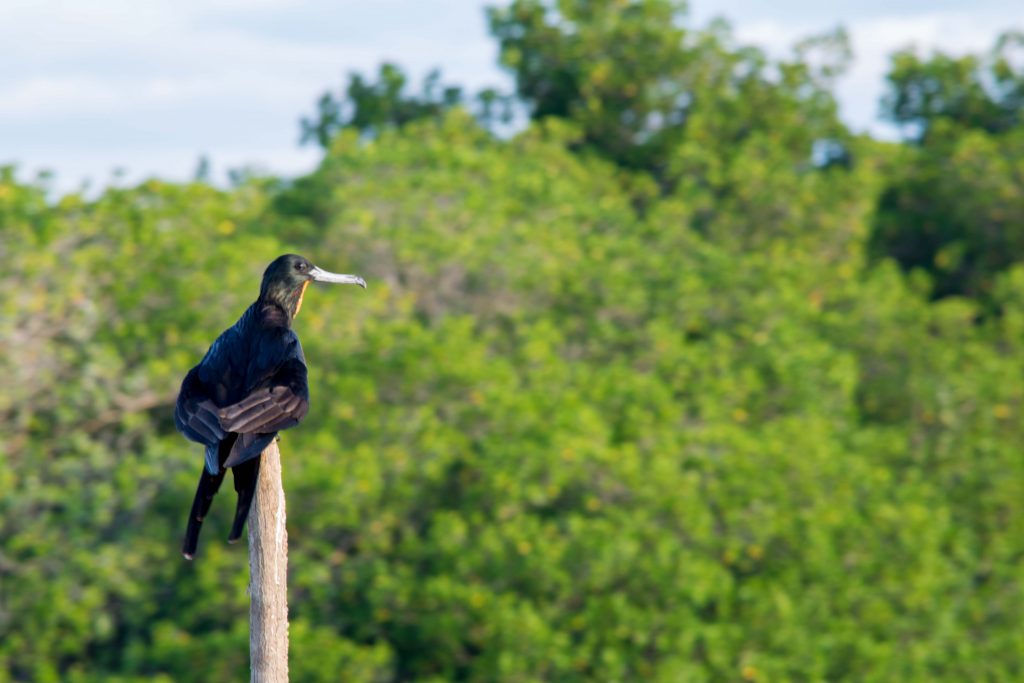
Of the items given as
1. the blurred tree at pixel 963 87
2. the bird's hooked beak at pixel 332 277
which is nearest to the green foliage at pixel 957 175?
the blurred tree at pixel 963 87

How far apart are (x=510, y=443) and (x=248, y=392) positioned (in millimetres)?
7399

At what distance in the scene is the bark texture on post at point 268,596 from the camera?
4.41 metres

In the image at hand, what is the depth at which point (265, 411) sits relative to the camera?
459 cm

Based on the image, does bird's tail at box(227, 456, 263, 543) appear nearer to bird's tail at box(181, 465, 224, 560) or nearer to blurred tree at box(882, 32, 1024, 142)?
Result: bird's tail at box(181, 465, 224, 560)

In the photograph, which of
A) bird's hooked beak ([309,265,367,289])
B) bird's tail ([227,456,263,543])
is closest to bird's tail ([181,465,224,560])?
bird's tail ([227,456,263,543])

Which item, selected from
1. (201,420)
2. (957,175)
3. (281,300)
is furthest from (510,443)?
(957,175)

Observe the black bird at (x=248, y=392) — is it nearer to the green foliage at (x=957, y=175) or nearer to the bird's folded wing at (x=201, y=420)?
the bird's folded wing at (x=201, y=420)

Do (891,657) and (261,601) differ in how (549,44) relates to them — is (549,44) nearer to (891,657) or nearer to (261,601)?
(891,657)

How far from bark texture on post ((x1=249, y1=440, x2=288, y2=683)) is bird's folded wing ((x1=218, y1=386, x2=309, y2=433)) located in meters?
0.24

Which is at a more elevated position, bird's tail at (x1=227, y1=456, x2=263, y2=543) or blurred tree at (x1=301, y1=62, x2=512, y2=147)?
blurred tree at (x1=301, y1=62, x2=512, y2=147)

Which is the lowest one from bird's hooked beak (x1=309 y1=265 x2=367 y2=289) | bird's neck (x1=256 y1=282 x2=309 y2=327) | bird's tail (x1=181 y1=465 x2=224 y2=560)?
bird's tail (x1=181 y1=465 x2=224 y2=560)

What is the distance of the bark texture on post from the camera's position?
14.5ft

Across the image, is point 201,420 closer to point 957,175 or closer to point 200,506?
point 200,506

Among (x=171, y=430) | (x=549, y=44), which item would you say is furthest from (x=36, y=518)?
(x=549, y=44)
